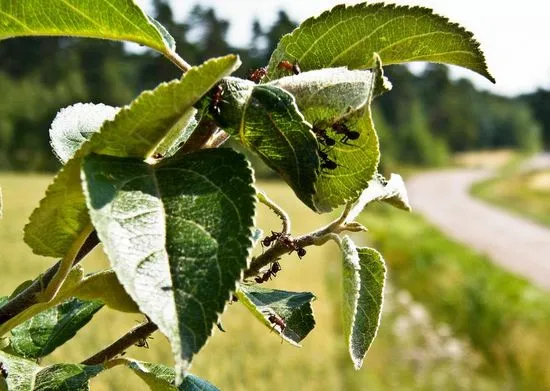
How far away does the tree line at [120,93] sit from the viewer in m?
21.7

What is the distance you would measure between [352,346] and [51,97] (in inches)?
917

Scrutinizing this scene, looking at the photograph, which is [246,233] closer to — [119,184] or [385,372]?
[119,184]

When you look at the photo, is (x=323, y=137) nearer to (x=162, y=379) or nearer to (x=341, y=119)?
(x=341, y=119)

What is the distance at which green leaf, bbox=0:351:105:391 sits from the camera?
42 cm

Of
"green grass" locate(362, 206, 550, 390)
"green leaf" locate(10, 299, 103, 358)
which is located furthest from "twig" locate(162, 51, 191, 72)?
"green grass" locate(362, 206, 550, 390)

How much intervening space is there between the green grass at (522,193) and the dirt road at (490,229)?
0.46 m

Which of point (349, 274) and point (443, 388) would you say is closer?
point (349, 274)

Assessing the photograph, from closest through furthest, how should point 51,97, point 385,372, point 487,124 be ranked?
point 385,372 → point 51,97 → point 487,124

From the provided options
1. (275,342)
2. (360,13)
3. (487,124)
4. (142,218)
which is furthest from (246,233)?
(487,124)

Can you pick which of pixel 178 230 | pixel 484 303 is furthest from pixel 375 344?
pixel 178 230

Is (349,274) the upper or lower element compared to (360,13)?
lower

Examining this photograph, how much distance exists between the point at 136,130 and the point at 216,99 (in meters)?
0.04

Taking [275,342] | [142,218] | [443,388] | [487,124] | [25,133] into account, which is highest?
[25,133]

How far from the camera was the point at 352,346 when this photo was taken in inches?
16.9
